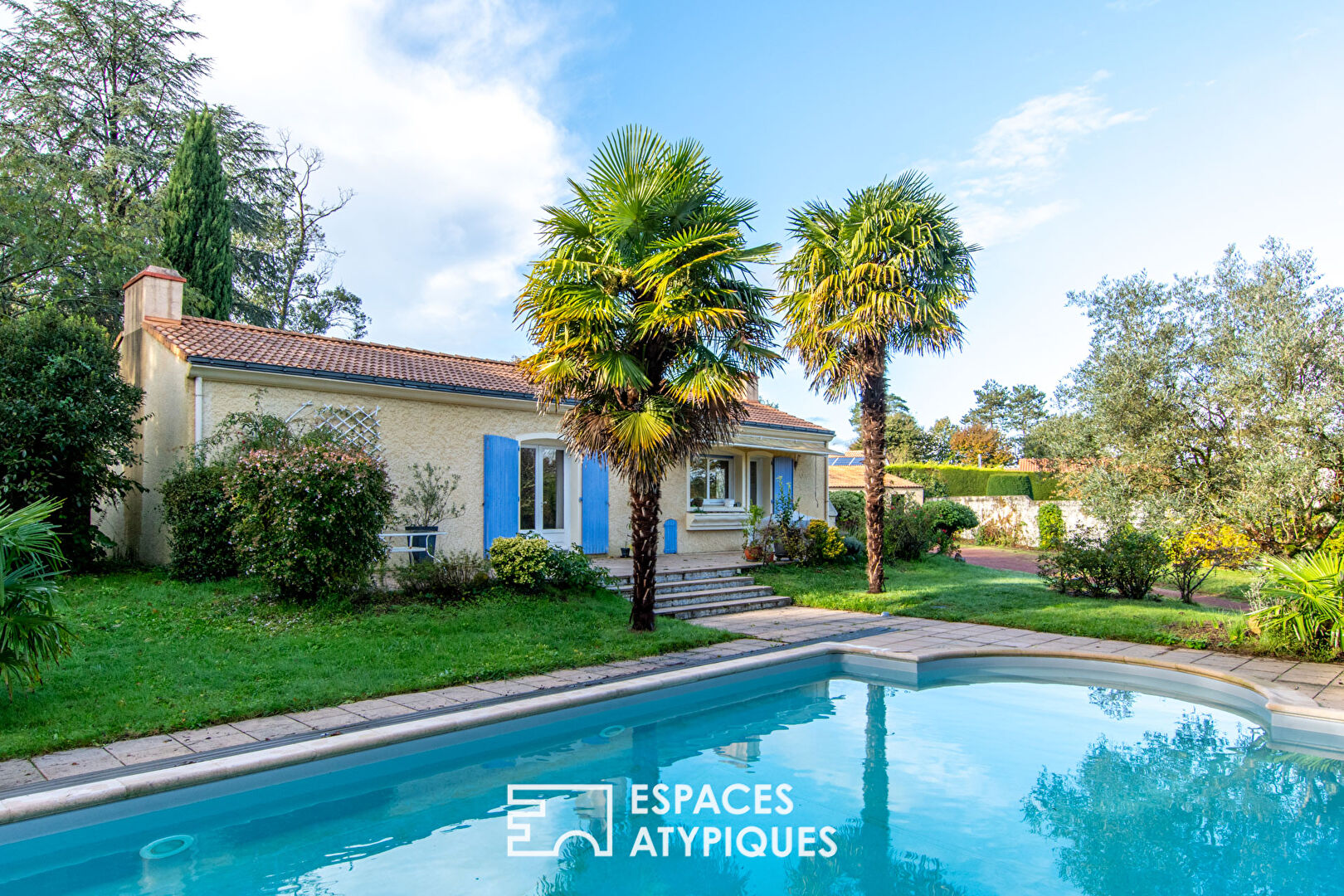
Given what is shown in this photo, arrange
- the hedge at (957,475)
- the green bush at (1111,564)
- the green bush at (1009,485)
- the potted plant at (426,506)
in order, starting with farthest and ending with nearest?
the hedge at (957,475), the green bush at (1009,485), the green bush at (1111,564), the potted plant at (426,506)

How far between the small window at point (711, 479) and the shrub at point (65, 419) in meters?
12.4

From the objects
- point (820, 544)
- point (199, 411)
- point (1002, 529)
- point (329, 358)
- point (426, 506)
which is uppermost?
point (329, 358)

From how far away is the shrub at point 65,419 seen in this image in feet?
34.6

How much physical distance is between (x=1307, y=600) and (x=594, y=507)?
39.0 feet

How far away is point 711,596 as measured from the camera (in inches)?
535

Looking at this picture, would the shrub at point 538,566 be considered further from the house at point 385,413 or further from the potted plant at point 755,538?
the potted plant at point 755,538

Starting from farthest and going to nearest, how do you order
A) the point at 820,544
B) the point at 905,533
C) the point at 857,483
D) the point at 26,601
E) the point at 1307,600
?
the point at 857,483, the point at 905,533, the point at 820,544, the point at 1307,600, the point at 26,601

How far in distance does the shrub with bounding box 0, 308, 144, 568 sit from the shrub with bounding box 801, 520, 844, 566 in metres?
13.8

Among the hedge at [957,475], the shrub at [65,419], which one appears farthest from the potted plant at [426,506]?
the hedge at [957,475]

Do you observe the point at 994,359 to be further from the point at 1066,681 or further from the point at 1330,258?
the point at 1066,681

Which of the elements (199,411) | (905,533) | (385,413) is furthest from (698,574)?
(199,411)

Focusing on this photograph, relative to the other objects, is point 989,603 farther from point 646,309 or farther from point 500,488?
point 500,488

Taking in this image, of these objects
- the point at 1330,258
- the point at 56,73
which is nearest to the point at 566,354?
the point at 1330,258

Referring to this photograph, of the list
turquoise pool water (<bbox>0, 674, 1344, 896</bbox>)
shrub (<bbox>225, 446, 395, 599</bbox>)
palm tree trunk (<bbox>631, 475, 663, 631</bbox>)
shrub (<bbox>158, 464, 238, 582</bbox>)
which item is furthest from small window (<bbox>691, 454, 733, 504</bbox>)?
turquoise pool water (<bbox>0, 674, 1344, 896</bbox>)
